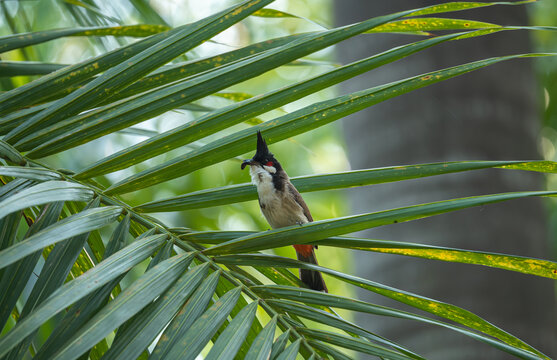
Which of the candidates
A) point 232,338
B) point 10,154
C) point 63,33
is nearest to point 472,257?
point 232,338

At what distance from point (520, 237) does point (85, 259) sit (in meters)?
2.37

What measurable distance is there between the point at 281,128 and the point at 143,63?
16.9 inches

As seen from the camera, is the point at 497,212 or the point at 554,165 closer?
the point at 554,165

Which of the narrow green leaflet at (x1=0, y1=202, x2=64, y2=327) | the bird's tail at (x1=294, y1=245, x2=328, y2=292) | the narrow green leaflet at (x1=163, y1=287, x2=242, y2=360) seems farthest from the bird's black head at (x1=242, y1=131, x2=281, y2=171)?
the narrow green leaflet at (x1=0, y1=202, x2=64, y2=327)

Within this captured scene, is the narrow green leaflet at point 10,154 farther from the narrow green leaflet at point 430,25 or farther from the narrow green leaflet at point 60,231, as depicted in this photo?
the narrow green leaflet at point 430,25

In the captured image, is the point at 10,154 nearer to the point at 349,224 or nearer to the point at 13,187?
the point at 13,187

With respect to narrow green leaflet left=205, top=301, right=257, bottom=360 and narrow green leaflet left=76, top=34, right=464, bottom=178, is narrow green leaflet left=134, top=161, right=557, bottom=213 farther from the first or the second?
narrow green leaflet left=205, top=301, right=257, bottom=360

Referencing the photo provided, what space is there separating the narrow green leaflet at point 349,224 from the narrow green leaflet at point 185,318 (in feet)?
0.33

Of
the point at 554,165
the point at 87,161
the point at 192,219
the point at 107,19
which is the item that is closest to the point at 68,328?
the point at 554,165

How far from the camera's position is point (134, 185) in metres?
1.58

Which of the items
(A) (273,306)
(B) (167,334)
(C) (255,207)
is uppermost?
(C) (255,207)

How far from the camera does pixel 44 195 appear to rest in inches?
47.3

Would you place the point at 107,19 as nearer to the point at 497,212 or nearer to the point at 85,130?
the point at 85,130

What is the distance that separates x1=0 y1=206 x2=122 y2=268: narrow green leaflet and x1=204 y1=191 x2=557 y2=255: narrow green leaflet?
271mm
